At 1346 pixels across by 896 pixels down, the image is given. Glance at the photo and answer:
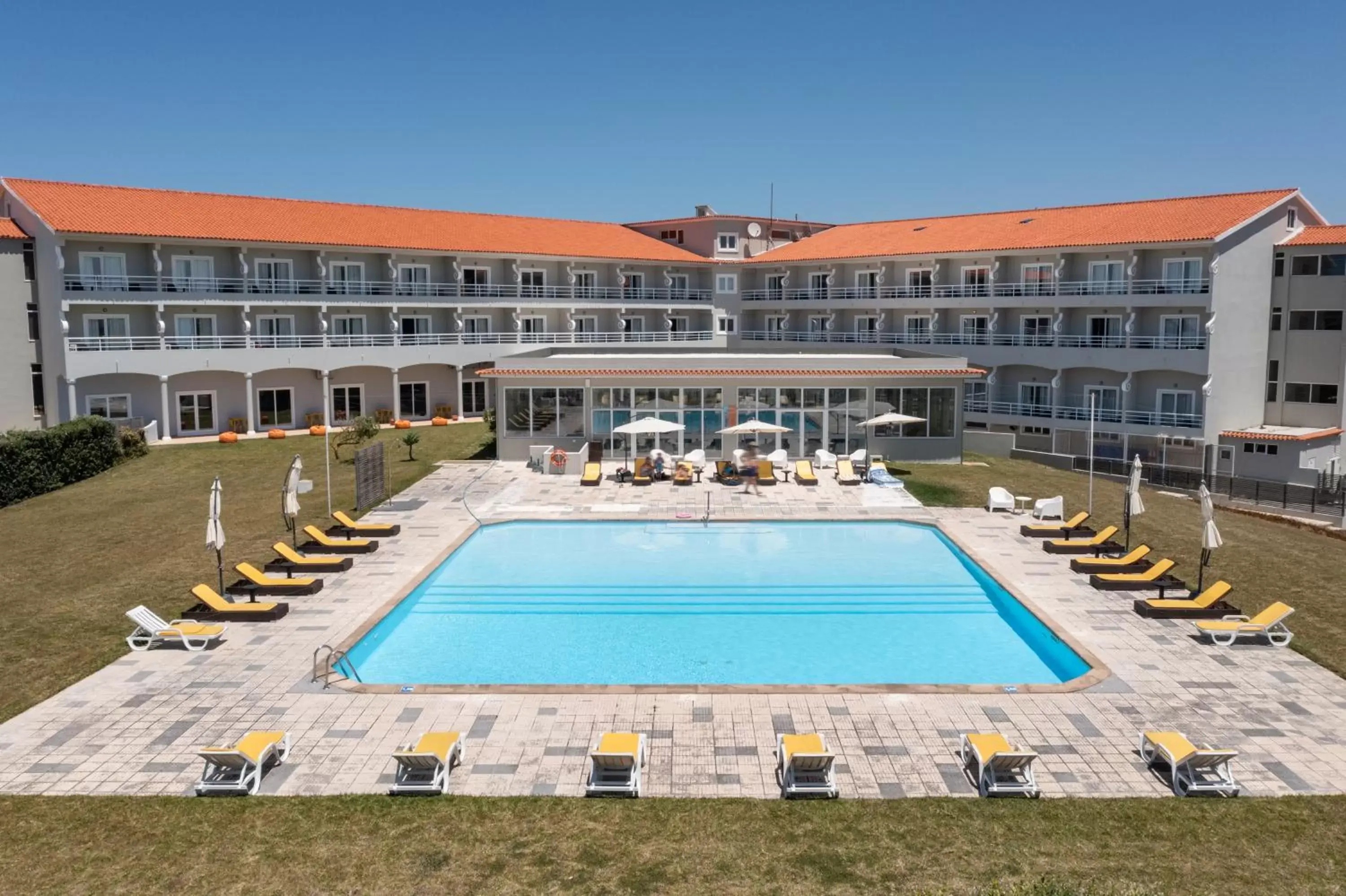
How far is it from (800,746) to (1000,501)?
16.1 metres

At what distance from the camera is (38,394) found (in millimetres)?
36938

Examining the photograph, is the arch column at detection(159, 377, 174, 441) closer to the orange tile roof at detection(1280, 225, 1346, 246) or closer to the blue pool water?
the blue pool water

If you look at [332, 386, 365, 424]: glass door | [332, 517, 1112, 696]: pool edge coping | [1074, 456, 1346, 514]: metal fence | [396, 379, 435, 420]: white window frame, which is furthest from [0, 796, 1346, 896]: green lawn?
[396, 379, 435, 420]: white window frame

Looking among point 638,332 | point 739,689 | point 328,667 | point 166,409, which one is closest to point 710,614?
point 739,689

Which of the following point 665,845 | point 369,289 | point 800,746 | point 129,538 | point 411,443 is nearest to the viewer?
point 665,845

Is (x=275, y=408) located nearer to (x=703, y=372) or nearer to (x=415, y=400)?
(x=415, y=400)

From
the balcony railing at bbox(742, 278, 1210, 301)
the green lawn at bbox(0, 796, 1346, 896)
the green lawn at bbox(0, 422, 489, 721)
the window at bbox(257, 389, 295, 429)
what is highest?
the balcony railing at bbox(742, 278, 1210, 301)

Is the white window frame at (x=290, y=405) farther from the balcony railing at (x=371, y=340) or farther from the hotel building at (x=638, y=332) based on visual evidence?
the balcony railing at (x=371, y=340)

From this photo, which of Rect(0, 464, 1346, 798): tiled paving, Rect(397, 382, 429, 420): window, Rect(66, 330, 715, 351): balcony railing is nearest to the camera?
Rect(0, 464, 1346, 798): tiled paving

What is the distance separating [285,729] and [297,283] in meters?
33.4

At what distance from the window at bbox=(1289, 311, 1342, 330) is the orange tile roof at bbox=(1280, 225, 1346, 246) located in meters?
2.71

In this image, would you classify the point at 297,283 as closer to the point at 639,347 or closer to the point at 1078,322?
the point at 639,347

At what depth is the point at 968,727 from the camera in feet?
41.6

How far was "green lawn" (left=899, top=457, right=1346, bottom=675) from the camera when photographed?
17375mm
